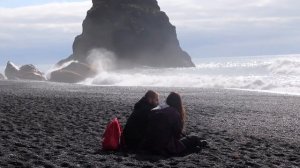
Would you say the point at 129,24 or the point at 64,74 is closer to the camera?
the point at 64,74

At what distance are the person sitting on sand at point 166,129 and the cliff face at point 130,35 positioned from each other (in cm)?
8839

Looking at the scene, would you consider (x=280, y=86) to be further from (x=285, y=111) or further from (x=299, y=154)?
(x=299, y=154)

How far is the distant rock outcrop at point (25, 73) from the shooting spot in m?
62.7

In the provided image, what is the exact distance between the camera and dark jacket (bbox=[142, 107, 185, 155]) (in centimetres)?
1033

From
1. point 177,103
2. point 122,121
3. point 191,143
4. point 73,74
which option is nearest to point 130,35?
point 73,74

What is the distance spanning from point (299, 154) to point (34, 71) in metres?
56.6

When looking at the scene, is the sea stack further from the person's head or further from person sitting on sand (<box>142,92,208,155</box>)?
person sitting on sand (<box>142,92,208,155</box>)

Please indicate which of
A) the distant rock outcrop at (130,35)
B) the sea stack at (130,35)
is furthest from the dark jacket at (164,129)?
the distant rock outcrop at (130,35)

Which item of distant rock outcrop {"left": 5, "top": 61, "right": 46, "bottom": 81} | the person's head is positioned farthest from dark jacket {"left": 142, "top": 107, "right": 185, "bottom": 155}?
distant rock outcrop {"left": 5, "top": 61, "right": 46, "bottom": 81}

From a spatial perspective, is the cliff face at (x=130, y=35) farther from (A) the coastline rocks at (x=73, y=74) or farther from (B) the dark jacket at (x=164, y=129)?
(B) the dark jacket at (x=164, y=129)

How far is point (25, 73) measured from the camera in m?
65.2

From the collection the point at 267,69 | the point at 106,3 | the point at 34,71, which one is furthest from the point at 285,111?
the point at 106,3

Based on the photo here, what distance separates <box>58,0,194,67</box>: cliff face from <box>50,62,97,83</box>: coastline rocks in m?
36.5

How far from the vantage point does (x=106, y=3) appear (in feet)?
355
